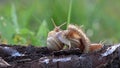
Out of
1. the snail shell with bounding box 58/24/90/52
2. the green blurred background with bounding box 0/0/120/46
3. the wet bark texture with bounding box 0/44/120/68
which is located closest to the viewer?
the wet bark texture with bounding box 0/44/120/68

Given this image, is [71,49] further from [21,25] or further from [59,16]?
[21,25]

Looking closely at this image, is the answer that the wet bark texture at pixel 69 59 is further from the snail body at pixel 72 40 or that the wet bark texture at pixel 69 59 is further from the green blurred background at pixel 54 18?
the green blurred background at pixel 54 18

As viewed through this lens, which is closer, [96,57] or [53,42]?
[96,57]

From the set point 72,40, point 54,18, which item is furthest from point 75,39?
point 54,18

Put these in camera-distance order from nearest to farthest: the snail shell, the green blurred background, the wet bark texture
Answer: the wet bark texture
the snail shell
the green blurred background

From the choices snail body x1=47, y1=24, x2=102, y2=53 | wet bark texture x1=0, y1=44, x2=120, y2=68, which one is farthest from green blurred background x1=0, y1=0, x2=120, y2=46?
wet bark texture x1=0, y1=44, x2=120, y2=68

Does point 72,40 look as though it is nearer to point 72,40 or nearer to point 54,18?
point 72,40

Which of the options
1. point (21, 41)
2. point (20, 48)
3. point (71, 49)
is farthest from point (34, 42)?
point (71, 49)

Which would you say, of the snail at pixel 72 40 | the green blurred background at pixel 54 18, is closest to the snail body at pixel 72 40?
the snail at pixel 72 40

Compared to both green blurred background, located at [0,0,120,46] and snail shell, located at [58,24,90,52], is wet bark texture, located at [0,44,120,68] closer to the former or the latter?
snail shell, located at [58,24,90,52]
